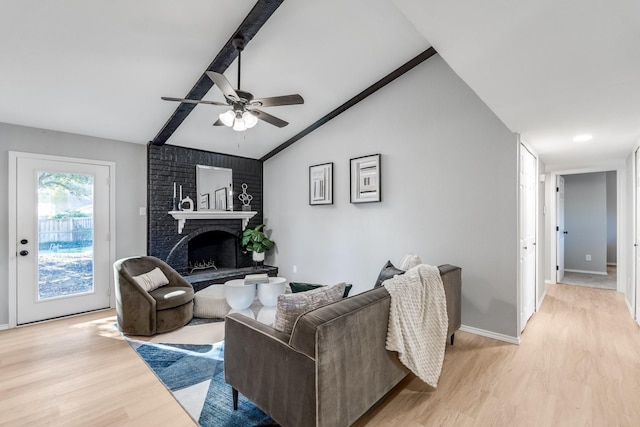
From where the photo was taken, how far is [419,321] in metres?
2.14

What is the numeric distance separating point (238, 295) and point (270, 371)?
7.49 feet

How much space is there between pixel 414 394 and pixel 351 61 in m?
3.35

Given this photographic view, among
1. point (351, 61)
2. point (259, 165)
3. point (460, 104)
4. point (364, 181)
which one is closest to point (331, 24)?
point (351, 61)

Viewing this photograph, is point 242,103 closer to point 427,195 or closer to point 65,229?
point 427,195

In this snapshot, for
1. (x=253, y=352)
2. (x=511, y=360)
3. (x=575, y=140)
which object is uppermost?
(x=575, y=140)

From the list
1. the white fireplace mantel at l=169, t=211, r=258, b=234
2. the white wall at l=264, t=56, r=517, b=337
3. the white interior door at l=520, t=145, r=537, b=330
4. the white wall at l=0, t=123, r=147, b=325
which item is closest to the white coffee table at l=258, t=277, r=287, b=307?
the white wall at l=264, t=56, r=517, b=337

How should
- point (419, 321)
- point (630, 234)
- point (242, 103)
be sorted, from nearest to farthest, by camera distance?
point (419, 321)
point (242, 103)
point (630, 234)

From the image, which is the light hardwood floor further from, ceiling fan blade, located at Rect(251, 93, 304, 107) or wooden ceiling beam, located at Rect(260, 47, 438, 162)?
wooden ceiling beam, located at Rect(260, 47, 438, 162)

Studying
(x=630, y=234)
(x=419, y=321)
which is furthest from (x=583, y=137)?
(x=419, y=321)

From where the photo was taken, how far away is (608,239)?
6.90 meters

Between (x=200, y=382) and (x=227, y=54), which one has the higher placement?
(x=227, y=54)

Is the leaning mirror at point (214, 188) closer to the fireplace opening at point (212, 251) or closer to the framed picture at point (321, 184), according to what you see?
the fireplace opening at point (212, 251)

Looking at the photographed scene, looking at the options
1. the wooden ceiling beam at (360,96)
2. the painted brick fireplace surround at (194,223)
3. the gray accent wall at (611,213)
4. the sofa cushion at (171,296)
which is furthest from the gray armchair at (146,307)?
the gray accent wall at (611,213)

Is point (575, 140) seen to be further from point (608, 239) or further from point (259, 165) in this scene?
point (608, 239)
